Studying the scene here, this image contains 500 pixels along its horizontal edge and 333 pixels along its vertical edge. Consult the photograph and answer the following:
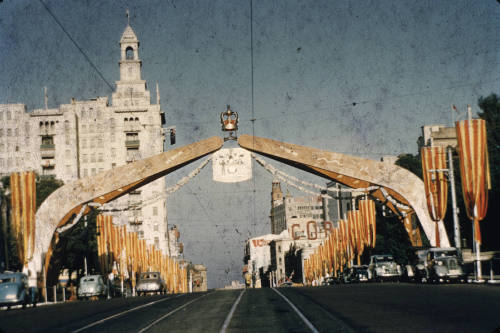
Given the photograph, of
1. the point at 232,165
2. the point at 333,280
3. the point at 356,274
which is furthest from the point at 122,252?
the point at 333,280

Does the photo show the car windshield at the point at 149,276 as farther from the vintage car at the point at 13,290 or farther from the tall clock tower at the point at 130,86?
the tall clock tower at the point at 130,86

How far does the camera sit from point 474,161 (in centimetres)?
3969

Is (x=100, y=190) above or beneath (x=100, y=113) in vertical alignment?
beneath

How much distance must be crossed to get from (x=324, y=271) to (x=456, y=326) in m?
97.9

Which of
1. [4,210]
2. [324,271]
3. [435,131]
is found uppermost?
[435,131]

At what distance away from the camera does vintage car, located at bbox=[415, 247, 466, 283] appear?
44.8m

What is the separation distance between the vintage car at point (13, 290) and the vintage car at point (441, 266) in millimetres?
23823

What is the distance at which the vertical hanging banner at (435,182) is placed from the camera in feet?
160

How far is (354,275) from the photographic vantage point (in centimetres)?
6738

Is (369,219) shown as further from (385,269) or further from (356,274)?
(385,269)

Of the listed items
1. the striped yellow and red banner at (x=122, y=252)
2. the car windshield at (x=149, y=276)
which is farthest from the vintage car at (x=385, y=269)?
the striped yellow and red banner at (x=122, y=252)

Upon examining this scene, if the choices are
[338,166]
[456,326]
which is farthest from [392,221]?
→ [456,326]

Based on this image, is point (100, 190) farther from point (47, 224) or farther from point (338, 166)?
point (338, 166)

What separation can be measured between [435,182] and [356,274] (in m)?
18.8
